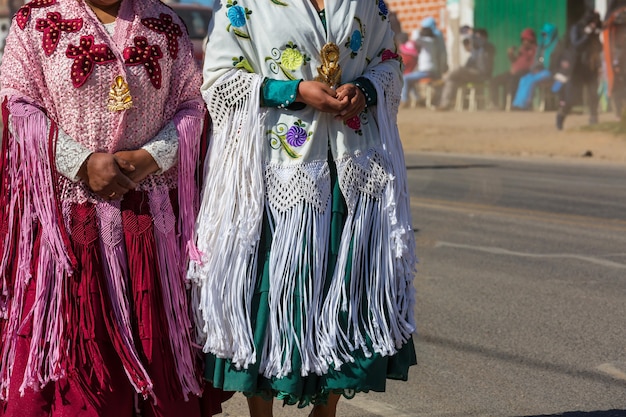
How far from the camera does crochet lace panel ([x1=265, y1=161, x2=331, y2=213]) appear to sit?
3932 mm

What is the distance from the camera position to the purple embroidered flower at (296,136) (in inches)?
155

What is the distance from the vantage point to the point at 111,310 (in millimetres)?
3992

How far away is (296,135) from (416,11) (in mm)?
26552

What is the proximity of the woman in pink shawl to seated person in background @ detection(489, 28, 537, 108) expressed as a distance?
23059mm

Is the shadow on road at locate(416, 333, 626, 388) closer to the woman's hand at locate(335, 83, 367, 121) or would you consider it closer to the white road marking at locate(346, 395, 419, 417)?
the white road marking at locate(346, 395, 419, 417)

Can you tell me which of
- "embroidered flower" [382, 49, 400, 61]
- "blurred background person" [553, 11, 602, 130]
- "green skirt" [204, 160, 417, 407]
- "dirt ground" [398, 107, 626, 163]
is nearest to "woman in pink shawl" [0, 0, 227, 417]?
"green skirt" [204, 160, 417, 407]

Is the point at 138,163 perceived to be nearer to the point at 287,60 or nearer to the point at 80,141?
the point at 80,141

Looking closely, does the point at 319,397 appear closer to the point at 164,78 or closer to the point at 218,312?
the point at 218,312

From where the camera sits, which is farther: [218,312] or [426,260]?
[426,260]

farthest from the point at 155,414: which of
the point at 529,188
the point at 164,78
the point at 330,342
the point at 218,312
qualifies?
the point at 529,188

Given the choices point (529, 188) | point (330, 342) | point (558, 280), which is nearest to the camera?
point (330, 342)

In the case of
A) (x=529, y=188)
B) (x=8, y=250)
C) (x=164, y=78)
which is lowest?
(x=529, y=188)

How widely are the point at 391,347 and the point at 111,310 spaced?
3.30 ft

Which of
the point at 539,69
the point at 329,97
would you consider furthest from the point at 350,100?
the point at 539,69
